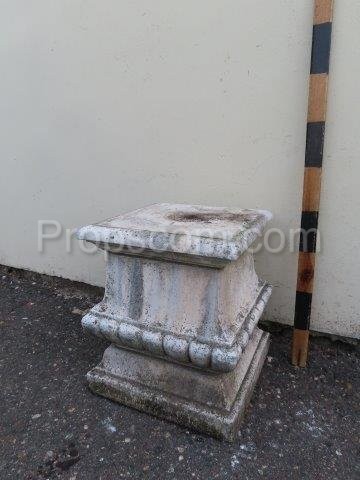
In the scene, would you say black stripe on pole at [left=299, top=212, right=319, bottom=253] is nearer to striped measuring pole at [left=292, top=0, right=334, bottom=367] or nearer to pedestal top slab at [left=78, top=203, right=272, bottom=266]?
striped measuring pole at [left=292, top=0, right=334, bottom=367]

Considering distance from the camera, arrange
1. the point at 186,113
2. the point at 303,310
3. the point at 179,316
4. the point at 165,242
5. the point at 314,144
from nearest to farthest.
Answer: the point at 165,242
the point at 179,316
the point at 314,144
the point at 303,310
the point at 186,113

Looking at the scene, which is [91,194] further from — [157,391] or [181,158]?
[157,391]

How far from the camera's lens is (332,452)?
4.96ft

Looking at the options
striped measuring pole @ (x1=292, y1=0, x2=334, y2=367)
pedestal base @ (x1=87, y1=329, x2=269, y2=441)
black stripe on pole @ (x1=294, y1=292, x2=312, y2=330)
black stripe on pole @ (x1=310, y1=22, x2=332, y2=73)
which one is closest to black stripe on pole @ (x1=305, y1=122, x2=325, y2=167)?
striped measuring pole @ (x1=292, y1=0, x2=334, y2=367)

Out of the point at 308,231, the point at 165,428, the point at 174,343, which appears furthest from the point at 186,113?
the point at 165,428

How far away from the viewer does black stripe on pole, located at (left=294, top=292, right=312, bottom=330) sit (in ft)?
6.23

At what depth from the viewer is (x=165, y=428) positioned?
1.63 m

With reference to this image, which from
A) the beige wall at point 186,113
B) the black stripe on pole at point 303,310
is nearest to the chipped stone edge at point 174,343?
the black stripe on pole at point 303,310

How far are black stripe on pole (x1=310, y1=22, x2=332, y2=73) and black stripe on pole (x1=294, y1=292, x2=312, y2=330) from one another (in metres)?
1.06

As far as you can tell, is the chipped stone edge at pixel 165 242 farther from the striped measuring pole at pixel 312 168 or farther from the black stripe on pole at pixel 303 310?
the black stripe on pole at pixel 303 310

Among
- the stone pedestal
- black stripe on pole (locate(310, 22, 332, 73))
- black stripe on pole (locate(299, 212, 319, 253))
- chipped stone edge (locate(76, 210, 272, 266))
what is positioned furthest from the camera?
black stripe on pole (locate(299, 212, 319, 253))

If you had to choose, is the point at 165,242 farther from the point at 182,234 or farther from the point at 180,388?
the point at 180,388

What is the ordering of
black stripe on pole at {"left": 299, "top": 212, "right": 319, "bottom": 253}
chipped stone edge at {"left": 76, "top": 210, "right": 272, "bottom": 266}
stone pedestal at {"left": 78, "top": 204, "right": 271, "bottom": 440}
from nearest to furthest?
chipped stone edge at {"left": 76, "top": 210, "right": 272, "bottom": 266} → stone pedestal at {"left": 78, "top": 204, "right": 271, "bottom": 440} → black stripe on pole at {"left": 299, "top": 212, "right": 319, "bottom": 253}

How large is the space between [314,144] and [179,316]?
3.32ft
